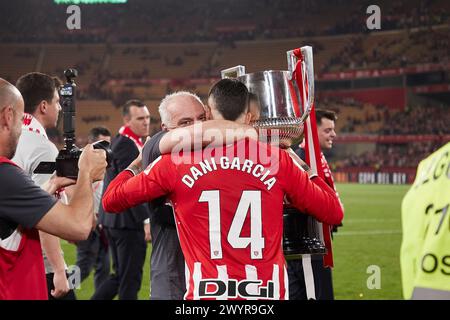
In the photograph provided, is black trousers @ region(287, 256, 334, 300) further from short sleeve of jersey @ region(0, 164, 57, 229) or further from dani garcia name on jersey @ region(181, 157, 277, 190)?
short sleeve of jersey @ region(0, 164, 57, 229)

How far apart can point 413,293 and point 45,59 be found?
32818 millimetres

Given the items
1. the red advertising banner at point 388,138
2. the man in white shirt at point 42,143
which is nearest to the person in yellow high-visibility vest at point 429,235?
the man in white shirt at point 42,143

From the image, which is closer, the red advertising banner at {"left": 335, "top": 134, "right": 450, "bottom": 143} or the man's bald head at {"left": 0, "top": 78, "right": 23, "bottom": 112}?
the man's bald head at {"left": 0, "top": 78, "right": 23, "bottom": 112}

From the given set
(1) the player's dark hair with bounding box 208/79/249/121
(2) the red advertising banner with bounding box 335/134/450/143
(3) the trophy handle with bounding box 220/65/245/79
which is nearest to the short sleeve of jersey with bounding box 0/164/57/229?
(1) the player's dark hair with bounding box 208/79/249/121

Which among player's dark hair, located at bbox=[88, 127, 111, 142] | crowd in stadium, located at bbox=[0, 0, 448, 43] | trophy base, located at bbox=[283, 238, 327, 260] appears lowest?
trophy base, located at bbox=[283, 238, 327, 260]

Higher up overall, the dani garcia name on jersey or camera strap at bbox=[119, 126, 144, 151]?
camera strap at bbox=[119, 126, 144, 151]

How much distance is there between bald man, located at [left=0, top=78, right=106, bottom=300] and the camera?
6.35ft

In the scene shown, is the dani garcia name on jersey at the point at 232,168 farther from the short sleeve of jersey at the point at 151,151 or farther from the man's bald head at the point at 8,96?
the man's bald head at the point at 8,96

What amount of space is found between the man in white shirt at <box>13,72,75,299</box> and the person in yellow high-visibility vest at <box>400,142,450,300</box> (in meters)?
2.05

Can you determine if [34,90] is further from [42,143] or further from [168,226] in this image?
[168,226]

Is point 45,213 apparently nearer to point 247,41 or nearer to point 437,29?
point 437,29

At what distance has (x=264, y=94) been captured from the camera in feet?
7.91

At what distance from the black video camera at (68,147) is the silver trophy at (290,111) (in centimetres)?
62

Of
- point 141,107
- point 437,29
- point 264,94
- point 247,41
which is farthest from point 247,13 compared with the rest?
point 264,94
